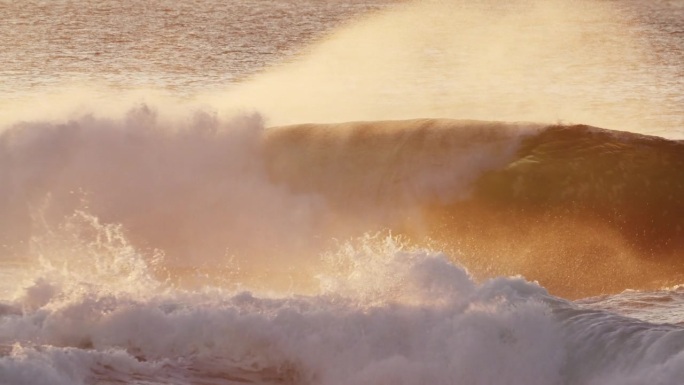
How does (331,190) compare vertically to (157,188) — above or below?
below

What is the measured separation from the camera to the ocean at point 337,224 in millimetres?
12711

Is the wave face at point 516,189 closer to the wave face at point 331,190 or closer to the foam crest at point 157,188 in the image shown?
the wave face at point 331,190

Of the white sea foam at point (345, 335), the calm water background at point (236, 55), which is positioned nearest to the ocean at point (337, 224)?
the white sea foam at point (345, 335)

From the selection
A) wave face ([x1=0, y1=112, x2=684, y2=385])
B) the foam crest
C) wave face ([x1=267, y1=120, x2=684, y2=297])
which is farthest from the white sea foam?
the foam crest

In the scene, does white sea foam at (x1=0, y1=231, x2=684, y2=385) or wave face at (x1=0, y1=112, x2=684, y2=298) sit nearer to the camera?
white sea foam at (x1=0, y1=231, x2=684, y2=385)

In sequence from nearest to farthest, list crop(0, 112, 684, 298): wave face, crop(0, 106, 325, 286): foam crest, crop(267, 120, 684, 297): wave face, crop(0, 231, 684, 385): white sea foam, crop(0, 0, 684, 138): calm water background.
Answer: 1. crop(0, 231, 684, 385): white sea foam
2. crop(267, 120, 684, 297): wave face
3. crop(0, 112, 684, 298): wave face
4. crop(0, 106, 325, 286): foam crest
5. crop(0, 0, 684, 138): calm water background

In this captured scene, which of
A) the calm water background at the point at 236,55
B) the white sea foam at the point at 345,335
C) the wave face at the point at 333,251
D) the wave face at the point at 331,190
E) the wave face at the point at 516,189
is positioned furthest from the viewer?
the calm water background at the point at 236,55

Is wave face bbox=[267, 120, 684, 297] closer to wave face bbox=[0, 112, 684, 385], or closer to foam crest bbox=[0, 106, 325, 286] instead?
wave face bbox=[0, 112, 684, 385]

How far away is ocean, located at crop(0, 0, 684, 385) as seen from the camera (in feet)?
41.7

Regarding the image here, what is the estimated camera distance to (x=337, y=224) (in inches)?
745

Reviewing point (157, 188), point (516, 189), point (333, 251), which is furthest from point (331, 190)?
point (516, 189)

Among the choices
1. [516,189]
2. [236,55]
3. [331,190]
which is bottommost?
[236,55]

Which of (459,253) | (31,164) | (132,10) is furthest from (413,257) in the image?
(132,10)

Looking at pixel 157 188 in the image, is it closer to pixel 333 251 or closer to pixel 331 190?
pixel 331 190
